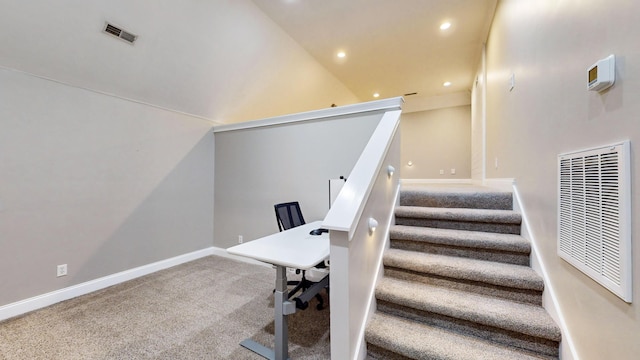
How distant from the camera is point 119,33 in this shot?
234cm

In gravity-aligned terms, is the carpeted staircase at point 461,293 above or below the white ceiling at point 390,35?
below

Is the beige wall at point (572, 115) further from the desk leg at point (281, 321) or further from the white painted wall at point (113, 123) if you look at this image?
the white painted wall at point (113, 123)

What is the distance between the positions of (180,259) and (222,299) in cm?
141

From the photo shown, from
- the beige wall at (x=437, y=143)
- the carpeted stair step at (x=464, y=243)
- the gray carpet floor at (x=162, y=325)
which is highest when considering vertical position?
the beige wall at (x=437, y=143)

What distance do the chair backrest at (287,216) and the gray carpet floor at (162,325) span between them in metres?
0.77

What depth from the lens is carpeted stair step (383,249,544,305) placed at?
5.16 ft

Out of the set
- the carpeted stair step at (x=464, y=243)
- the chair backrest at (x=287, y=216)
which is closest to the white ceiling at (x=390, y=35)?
the chair backrest at (x=287, y=216)

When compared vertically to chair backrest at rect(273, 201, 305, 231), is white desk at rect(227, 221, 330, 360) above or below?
below

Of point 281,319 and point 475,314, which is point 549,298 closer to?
point 475,314

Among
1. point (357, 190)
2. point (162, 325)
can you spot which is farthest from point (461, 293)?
point (162, 325)

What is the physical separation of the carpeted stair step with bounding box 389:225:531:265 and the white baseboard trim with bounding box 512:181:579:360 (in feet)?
0.18

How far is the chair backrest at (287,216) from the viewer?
2.51 metres

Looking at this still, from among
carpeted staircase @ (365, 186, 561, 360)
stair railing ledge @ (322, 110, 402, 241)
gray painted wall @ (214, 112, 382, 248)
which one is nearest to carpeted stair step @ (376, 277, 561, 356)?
carpeted staircase @ (365, 186, 561, 360)

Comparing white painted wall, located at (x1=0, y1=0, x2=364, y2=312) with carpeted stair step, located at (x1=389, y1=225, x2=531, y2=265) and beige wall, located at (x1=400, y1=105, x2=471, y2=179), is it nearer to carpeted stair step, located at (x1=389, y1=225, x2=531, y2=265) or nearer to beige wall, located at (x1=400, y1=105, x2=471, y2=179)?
carpeted stair step, located at (x1=389, y1=225, x2=531, y2=265)
